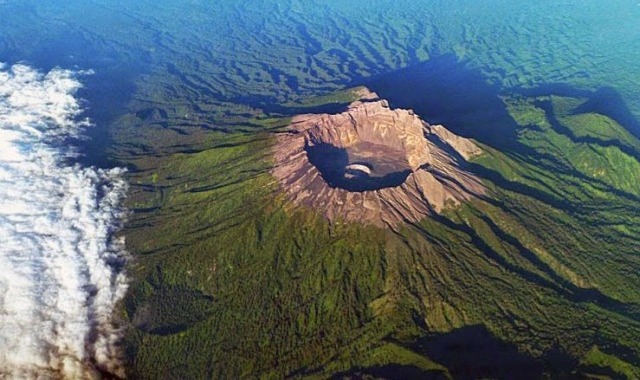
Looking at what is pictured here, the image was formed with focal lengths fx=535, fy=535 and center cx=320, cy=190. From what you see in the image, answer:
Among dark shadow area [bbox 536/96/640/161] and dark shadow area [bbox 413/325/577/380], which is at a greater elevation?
dark shadow area [bbox 536/96/640/161]

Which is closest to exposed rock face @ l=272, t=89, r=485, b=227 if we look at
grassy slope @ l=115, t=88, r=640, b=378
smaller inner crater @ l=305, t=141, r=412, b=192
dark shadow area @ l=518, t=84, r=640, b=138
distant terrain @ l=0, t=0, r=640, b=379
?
smaller inner crater @ l=305, t=141, r=412, b=192

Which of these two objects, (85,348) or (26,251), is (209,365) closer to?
(85,348)

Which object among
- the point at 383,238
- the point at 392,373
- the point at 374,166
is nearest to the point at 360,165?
the point at 374,166

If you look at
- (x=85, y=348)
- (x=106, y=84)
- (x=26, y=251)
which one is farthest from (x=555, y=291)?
(x=106, y=84)

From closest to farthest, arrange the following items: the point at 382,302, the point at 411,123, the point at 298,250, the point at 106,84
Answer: the point at 382,302
the point at 298,250
the point at 411,123
the point at 106,84

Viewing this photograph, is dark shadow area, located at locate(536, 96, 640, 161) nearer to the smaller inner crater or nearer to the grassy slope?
the grassy slope

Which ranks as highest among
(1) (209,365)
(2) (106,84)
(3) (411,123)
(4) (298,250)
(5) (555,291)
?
(2) (106,84)

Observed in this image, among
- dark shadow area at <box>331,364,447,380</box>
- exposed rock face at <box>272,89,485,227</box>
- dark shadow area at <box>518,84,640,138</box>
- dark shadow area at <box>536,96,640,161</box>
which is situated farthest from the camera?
dark shadow area at <box>518,84,640,138</box>

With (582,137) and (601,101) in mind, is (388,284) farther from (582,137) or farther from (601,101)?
(601,101)
